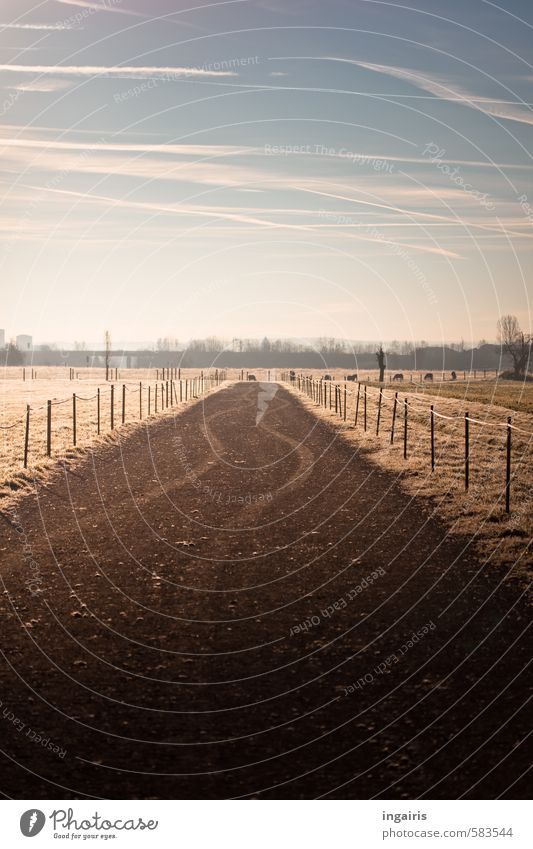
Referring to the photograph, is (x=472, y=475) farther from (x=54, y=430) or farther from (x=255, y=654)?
(x=54, y=430)

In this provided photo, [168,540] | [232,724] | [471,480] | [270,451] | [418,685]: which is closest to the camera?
[232,724]

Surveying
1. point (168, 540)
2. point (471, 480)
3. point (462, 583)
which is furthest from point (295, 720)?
point (471, 480)

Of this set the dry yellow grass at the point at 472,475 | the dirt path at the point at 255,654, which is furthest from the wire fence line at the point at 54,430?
the dry yellow grass at the point at 472,475

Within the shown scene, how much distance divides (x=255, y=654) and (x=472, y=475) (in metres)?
12.0

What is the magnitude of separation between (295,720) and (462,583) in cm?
484

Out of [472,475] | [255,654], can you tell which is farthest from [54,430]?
[255,654]

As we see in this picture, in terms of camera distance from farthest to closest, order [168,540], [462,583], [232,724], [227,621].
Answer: [168,540] < [462,583] < [227,621] < [232,724]

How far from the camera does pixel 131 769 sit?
19.0 ft

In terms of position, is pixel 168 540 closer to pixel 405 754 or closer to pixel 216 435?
pixel 405 754

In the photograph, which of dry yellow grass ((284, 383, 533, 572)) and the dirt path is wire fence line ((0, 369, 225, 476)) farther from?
dry yellow grass ((284, 383, 533, 572))

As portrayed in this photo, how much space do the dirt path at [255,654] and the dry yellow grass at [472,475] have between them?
593 millimetres

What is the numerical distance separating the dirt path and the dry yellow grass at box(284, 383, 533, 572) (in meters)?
0.59

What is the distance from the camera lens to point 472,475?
19.2m

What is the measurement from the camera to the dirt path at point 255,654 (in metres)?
5.81
